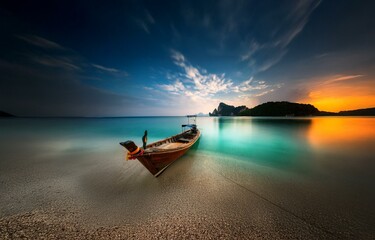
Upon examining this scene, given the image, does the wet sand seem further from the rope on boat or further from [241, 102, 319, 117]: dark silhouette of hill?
[241, 102, 319, 117]: dark silhouette of hill

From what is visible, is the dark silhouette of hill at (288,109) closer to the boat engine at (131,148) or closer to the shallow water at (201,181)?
the shallow water at (201,181)

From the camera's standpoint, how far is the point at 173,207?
557 centimetres

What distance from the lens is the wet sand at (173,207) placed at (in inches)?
172

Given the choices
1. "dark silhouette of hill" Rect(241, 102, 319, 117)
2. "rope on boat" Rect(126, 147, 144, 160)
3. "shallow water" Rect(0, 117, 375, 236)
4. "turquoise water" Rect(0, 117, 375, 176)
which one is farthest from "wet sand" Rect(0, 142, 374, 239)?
"dark silhouette of hill" Rect(241, 102, 319, 117)

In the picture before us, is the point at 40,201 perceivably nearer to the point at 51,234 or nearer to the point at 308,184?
the point at 51,234

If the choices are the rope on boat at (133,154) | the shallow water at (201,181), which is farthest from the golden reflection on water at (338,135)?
the rope on boat at (133,154)

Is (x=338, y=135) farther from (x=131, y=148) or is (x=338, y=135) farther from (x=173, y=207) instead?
(x=131, y=148)

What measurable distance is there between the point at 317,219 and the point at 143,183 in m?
7.88

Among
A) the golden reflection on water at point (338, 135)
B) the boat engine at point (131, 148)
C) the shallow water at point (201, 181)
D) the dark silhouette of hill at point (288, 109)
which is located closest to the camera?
the shallow water at point (201, 181)

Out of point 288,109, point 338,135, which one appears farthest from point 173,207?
point 288,109

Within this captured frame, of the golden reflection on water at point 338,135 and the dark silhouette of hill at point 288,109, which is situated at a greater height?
the dark silhouette of hill at point 288,109

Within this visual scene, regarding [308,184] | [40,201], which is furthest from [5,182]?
[308,184]

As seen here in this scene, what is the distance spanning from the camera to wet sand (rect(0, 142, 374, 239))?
14.3ft

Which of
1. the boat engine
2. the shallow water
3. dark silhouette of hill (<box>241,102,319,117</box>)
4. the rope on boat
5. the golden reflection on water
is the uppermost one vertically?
dark silhouette of hill (<box>241,102,319,117</box>)
